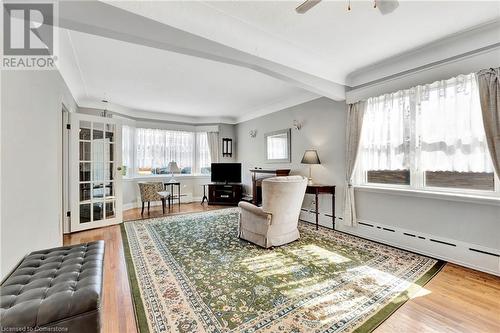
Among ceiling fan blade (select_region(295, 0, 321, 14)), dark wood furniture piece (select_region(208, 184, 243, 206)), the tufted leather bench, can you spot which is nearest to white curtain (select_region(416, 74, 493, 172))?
ceiling fan blade (select_region(295, 0, 321, 14))

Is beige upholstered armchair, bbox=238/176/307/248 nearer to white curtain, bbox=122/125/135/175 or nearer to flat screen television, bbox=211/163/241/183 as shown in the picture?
flat screen television, bbox=211/163/241/183

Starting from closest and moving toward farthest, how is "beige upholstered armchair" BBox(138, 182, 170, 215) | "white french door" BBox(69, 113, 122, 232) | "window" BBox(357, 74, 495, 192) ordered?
"window" BBox(357, 74, 495, 192)
"white french door" BBox(69, 113, 122, 232)
"beige upholstered armchair" BBox(138, 182, 170, 215)

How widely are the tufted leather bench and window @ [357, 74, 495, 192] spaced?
3.67 m

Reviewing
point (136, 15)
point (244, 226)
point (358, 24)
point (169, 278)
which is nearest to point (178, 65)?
point (136, 15)

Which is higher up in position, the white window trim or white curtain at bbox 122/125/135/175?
white curtain at bbox 122/125/135/175

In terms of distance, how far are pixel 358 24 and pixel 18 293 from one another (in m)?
3.49

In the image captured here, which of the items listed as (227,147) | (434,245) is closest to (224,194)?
(227,147)

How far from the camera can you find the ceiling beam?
1.68 meters

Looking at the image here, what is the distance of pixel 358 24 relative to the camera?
93.5 inches

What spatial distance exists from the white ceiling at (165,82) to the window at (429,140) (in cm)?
153

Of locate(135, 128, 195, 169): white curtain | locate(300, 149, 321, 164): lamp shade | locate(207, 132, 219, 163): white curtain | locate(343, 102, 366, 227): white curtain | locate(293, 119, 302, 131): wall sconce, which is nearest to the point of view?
locate(343, 102, 366, 227): white curtain

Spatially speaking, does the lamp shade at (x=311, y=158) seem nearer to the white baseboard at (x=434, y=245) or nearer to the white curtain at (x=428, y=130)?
the white curtain at (x=428, y=130)

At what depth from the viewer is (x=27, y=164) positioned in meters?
1.84

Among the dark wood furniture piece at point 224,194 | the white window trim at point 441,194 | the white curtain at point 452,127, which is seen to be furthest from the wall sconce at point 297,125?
the dark wood furniture piece at point 224,194
